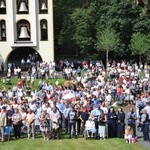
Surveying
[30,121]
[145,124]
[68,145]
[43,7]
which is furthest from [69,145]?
[43,7]

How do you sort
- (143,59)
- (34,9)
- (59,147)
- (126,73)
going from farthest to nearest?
1. (143,59)
2. (34,9)
3. (126,73)
4. (59,147)

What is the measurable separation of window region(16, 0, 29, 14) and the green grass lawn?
90.8 feet

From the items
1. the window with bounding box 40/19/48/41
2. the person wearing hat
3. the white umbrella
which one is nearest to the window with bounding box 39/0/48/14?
the window with bounding box 40/19/48/41

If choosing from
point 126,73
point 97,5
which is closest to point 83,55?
point 97,5

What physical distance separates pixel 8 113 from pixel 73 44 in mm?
33768

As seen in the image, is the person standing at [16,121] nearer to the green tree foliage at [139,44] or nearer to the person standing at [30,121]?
the person standing at [30,121]

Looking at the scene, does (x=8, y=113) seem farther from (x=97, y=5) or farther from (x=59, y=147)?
(x=97, y=5)

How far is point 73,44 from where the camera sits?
5775cm

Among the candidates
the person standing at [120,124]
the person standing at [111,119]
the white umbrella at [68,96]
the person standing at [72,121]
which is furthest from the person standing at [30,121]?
the white umbrella at [68,96]

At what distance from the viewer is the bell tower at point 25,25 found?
49938 millimetres

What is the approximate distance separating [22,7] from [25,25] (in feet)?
5.83

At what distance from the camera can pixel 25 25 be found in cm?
5031

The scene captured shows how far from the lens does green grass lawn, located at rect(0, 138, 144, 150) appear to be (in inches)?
896

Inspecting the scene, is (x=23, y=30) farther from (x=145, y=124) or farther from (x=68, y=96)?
(x=145, y=124)
